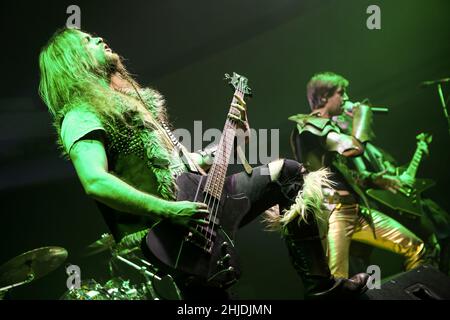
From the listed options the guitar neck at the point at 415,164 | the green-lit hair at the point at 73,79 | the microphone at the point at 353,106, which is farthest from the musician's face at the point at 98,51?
the guitar neck at the point at 415,164

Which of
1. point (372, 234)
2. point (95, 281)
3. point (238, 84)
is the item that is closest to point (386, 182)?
point (372, 234)

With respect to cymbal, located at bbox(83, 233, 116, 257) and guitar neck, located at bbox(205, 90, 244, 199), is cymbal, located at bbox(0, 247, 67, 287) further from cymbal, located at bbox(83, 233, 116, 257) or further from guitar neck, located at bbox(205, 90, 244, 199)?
guitar neck, located at bbox(205, 90, 244, 199)

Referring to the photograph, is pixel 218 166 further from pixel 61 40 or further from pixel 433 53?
pixel 433 53

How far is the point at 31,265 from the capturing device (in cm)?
289

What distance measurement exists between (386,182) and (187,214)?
2.49 metres

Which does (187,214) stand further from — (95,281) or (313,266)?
(95,281)

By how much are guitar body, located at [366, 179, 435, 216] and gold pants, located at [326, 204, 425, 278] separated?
0.60 feet

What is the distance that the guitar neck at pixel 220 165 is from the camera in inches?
82.0

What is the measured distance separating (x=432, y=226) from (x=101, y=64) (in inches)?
114

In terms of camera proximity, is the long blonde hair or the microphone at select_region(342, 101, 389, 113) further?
the microphone at select_region(342, 101, 389, 113)

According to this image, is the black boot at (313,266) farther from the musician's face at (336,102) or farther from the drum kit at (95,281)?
the musician's face at (336,102)

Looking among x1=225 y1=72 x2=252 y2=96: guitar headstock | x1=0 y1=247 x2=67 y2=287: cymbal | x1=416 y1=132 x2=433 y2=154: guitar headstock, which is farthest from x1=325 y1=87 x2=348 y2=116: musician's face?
x1=0 y1=247 x2=67 y2=287: cymbal

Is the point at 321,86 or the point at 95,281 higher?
the point at 321,86

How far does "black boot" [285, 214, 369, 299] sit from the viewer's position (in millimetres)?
2012
